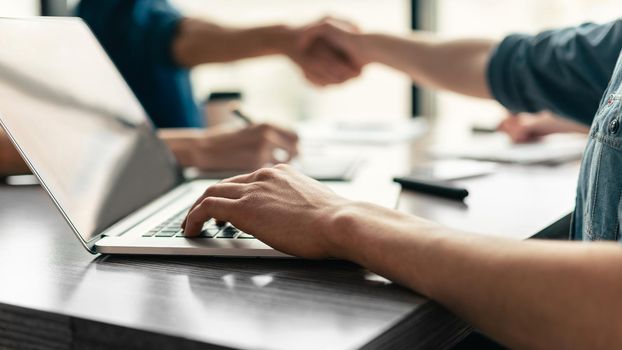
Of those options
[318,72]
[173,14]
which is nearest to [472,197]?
[318,72]

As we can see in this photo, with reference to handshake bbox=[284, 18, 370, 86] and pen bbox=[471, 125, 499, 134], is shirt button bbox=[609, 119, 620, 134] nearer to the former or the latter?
handshake bbox=[284, 18, 370, 86]

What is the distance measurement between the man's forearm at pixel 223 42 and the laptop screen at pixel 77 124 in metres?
0.69

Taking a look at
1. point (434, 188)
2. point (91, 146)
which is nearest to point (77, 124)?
point (91, 146)

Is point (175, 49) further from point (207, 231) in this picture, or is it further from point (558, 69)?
point (207, 231)

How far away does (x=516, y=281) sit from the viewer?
0.48 metres

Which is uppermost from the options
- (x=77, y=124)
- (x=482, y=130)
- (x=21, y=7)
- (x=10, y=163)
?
(x=21, y=7)

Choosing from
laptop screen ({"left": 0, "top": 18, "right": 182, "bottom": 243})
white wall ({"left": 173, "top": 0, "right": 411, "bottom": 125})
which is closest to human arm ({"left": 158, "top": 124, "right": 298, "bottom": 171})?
laptop screen ({"left": 0, "top": 18, "right": 182, "bottom": 243})

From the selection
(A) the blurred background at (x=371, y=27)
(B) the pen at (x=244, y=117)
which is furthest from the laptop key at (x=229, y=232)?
(A) the blurred background at (x=371, y=27)

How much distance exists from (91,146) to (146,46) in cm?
96

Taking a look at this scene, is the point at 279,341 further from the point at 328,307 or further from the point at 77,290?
the point at 77,290

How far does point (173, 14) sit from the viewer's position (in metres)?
1.70

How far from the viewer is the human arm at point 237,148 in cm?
117

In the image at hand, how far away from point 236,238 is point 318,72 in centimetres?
97

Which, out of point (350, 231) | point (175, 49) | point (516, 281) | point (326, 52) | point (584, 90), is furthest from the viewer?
point (175, 49)
